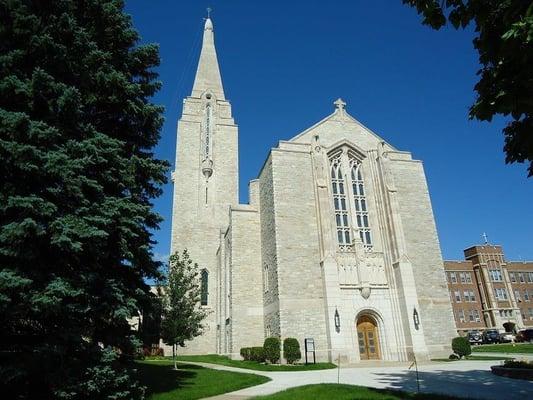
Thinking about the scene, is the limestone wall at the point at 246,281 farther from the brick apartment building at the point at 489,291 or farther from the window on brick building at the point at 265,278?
the brick apartment building at the point at 489,291

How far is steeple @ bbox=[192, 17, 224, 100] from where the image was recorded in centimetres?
Answer: 4144

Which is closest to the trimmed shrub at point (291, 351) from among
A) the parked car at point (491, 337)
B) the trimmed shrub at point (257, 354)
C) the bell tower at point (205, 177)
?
the trimmed shrub at point (257, 354)

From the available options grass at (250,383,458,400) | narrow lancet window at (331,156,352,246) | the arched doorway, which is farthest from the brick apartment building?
grass at (250,383,458,400)

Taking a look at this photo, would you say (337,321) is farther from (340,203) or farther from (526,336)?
(526,336)

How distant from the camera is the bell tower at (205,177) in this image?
109 ft

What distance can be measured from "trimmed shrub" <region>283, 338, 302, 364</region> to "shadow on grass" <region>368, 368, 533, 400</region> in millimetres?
6159

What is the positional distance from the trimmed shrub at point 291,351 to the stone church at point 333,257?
81 cm

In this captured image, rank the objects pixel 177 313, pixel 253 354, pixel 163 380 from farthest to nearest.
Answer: pixel 253 354
pixel 177 313
pixel 163 380

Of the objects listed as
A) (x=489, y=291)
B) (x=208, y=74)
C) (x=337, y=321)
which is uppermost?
(x=208, y=74)

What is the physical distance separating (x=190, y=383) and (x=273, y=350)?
8.88 m

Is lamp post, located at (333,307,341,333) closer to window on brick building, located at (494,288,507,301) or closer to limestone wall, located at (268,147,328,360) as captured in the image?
limestone wall, located at (268,147,328,360)

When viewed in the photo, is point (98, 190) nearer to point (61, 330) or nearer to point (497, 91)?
point (61, 330)

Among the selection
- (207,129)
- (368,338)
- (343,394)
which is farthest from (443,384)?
(207,129)

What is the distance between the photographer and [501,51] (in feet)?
15.4
